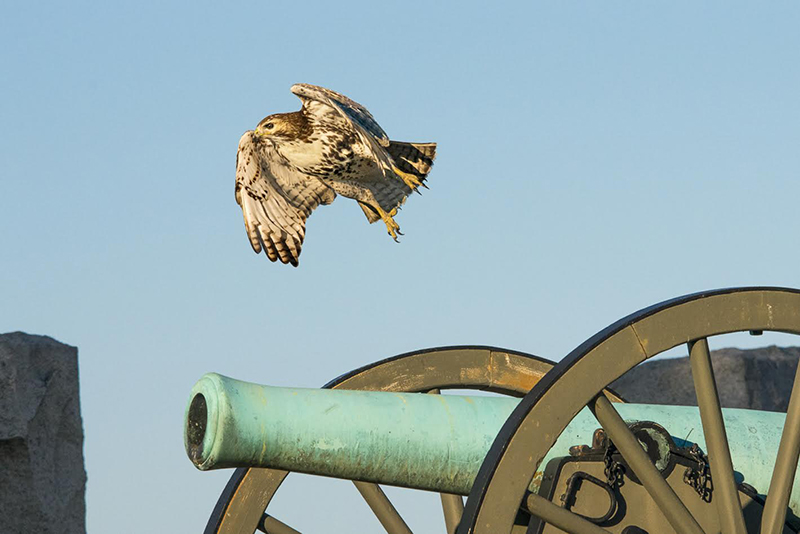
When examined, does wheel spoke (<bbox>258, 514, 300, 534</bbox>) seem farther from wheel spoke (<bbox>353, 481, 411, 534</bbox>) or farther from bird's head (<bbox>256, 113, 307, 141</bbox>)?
bird's head (<bbox>256, 113, 307, 141</bbox>)

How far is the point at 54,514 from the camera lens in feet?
27.9

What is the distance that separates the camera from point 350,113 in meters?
7.96

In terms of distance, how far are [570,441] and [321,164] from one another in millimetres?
3573

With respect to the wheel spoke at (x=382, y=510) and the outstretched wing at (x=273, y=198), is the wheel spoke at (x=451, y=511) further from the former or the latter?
the outstretched wing at (x=273, y=198)

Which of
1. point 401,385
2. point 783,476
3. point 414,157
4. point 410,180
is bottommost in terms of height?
point 783,476

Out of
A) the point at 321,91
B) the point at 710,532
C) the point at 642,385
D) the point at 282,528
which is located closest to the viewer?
the point at 710,532

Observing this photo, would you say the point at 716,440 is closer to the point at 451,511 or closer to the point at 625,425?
the point at 625,425

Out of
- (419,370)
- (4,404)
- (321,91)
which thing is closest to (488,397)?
(419,370)

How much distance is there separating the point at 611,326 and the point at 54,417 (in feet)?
16.7

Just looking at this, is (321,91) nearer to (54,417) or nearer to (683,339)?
(54,417)

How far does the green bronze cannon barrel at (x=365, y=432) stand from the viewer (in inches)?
172

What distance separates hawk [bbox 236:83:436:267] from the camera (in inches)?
303

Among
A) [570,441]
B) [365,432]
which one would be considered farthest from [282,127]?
[365,432]

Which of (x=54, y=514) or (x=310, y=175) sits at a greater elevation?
(x=310, y=175)
